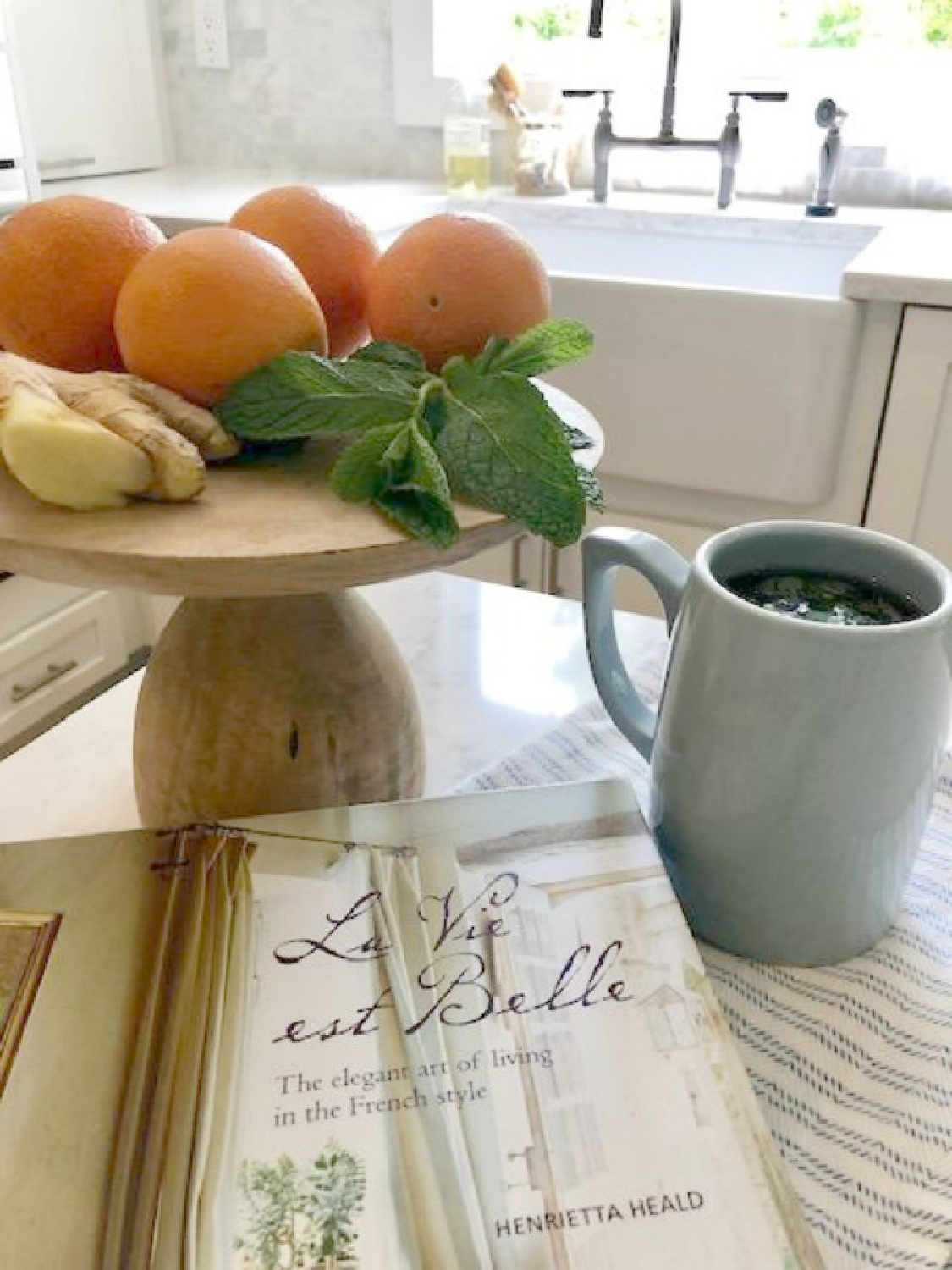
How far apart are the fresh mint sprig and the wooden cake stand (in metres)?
0.01

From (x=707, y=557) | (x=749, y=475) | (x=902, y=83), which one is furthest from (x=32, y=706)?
(x=902, y=83)

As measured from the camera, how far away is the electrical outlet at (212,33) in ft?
6.50

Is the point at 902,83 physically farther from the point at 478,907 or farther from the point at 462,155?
the point at 478,907

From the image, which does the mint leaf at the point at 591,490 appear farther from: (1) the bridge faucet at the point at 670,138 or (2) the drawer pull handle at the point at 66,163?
(2) the drawer pull handle at the point at 66,163

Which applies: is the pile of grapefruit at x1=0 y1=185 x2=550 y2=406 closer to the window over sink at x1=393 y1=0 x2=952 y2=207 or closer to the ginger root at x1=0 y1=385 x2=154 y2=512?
the ginger root at x1=0 y1=385 x2=154 y2=512

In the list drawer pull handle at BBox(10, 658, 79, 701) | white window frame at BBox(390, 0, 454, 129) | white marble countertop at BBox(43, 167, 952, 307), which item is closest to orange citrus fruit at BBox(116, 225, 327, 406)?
Result: white marble countertop at BBox(43, 167, 952, 307)

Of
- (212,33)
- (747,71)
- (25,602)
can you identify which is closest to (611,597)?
(25,602)

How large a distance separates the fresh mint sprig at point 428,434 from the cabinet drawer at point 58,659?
135 cm

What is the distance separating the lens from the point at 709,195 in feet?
5.94

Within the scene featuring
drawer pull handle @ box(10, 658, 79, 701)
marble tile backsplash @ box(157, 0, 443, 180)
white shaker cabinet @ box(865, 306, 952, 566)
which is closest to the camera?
white shaker cabinet @ box(865, 306, 952, 566)

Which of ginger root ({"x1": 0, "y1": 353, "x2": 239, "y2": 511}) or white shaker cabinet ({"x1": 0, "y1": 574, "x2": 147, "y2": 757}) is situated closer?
ginger root ({"x1": 0, "y1": 353, "x2": 239, "y2": 511})

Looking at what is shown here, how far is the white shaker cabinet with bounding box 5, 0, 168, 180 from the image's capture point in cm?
176

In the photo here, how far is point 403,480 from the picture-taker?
39 cm

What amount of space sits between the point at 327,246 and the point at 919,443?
944 millimetres
